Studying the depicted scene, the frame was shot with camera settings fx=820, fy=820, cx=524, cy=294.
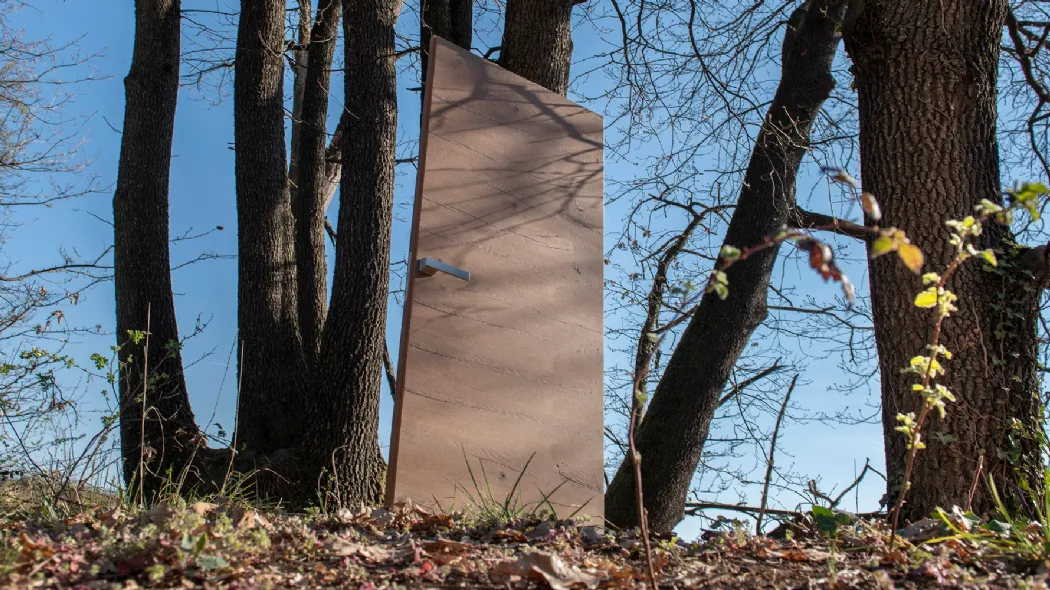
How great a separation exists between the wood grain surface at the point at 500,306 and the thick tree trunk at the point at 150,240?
1879mm

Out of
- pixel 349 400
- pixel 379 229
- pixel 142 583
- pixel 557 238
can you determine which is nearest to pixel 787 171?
pixel 557 238

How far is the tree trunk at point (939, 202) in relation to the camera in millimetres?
3207

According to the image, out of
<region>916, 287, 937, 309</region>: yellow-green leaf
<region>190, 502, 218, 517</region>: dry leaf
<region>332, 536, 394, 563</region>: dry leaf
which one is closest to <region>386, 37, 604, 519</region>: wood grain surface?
<region>190, 502, 218, 517</region>: dry leaf

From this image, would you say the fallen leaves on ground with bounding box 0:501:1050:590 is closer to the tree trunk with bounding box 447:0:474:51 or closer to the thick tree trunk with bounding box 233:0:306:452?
the thick tree trunk with bounding box 233:0:306:452

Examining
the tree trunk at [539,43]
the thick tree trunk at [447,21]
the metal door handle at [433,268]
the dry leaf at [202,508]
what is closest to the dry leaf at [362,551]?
the dry leaf at [202,508]

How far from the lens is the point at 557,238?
389 centimetres

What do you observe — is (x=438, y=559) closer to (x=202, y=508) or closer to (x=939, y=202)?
Result: (x=202, y=508)

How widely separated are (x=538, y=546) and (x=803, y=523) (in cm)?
102

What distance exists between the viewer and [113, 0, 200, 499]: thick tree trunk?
4570 mm

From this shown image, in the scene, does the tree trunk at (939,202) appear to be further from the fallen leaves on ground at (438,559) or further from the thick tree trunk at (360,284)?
the thick tree trunk at (360,284)

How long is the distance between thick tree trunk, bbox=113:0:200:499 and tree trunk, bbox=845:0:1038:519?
3577mm

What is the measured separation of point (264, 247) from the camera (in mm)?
4906

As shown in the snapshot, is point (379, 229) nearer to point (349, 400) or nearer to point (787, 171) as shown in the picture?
point (349, 400)

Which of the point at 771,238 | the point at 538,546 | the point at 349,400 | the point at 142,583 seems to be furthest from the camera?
the point at 349,400
